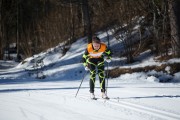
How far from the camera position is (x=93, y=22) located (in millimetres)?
28594

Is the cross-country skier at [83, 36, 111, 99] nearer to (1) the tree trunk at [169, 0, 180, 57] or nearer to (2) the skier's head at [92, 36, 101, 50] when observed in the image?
(2) the skier's head at [92, 36, 101, 50]

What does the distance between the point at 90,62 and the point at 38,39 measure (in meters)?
27.1

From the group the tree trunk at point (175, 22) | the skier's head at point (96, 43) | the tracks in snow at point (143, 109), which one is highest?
the tree trunk at point (175, 22)

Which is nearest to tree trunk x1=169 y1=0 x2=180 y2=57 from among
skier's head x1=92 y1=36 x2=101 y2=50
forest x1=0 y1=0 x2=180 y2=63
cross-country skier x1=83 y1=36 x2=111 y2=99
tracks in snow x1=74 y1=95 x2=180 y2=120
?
forest x1=0 y1=0 x2=180 y2=63

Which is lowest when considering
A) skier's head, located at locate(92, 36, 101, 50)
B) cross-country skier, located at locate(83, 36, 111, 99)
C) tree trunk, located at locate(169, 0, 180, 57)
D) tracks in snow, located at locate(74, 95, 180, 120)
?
tracks in snow, located at locate(74, 95, 180, 120)

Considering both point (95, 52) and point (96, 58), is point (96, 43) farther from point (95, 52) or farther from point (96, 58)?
point (96, 58)

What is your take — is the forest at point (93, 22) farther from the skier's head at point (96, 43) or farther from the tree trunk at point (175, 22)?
the skier's head at point (96, 43)

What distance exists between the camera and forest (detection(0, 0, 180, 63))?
18.3 meters

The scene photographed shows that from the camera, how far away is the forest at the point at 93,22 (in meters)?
18.3

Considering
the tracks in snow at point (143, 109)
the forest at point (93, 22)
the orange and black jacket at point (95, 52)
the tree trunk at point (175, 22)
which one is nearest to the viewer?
the tracks in snow at point (143, 109)

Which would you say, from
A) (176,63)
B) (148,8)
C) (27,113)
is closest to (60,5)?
(148,8)

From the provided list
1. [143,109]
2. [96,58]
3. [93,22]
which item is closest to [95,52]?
[96,58]

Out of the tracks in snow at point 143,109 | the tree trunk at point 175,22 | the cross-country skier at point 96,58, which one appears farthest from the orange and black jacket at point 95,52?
the tree trunk at point 175,22

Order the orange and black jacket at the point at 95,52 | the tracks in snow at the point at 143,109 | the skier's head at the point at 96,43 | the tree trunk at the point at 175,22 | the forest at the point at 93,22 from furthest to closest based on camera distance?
the forest at the point at 93,22 → the tree trunk at the point at 175,22 → the orange and black jacket at the point at 95,52 → the skier's head at the point at 96,43 → the tracks in snow at the point at 143,109
